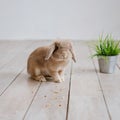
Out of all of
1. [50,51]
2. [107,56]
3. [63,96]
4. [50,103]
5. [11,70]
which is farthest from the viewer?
[11,70]

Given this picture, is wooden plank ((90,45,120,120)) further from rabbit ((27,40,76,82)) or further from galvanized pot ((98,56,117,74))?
rabbit ((27,40,76,82))

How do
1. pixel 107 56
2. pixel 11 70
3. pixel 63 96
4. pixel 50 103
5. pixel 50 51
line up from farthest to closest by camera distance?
pixel 11 70 → pixel 107 56 → pixel 50 51 → pixel 63 96 → pixel 50 103

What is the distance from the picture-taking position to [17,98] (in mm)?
1380

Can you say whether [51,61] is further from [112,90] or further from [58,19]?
[58,19]

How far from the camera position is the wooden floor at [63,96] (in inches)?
46.2

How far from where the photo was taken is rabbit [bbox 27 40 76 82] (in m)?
1.59

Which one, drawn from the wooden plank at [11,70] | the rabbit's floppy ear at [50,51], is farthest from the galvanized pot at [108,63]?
the wooden plank at [11,70]

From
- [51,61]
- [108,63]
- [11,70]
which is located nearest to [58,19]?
[11,70]

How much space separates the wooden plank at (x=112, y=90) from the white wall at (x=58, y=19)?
184 cm

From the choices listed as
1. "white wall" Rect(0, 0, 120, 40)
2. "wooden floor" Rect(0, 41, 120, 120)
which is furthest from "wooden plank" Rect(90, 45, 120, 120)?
"white wall" Rect(0, 0, 120, 40)

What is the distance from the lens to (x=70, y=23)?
380 cm

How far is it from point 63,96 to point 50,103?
12 centimetres

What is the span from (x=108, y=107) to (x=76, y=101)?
0.16 metres

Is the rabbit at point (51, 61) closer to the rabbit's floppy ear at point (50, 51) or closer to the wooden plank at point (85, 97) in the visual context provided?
the rabbit's floppy ear at point (50, 51)
